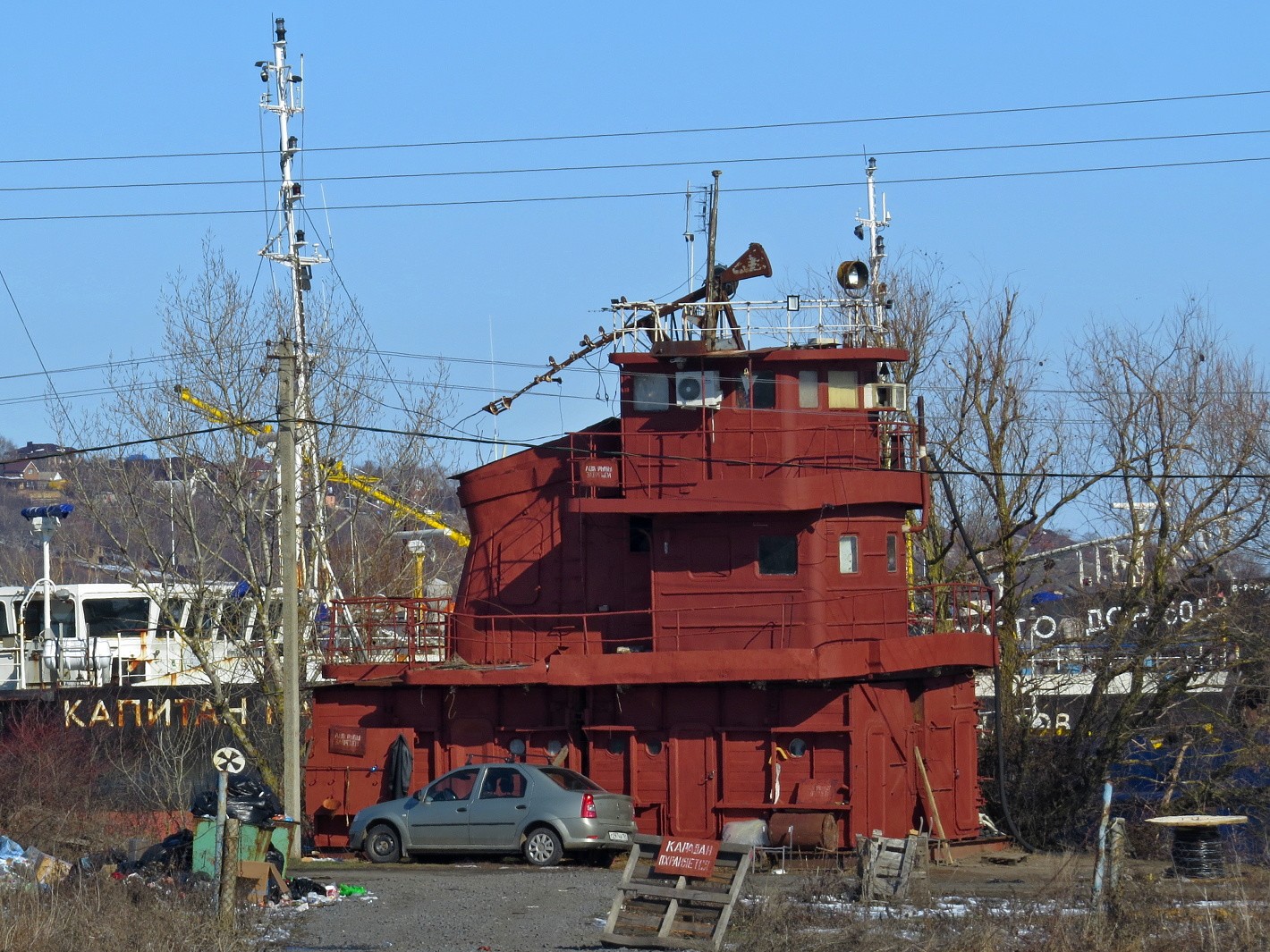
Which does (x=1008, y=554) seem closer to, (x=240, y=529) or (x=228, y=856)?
(x=240, y=529)

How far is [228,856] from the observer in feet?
53.8

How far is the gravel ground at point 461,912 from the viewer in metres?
16.7

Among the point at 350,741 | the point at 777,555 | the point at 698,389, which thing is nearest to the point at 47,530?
the point at 350,741

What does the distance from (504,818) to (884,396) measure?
32.0 feet

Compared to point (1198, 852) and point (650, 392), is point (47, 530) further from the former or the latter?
point (1198, 852)

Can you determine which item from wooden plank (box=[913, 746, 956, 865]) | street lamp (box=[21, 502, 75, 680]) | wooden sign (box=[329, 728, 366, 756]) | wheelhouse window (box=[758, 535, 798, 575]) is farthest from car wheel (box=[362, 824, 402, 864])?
street lamp (box=[21, 502, 75, 680])

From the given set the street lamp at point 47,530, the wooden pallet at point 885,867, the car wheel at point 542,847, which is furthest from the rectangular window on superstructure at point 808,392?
the street lamp at point 47,530

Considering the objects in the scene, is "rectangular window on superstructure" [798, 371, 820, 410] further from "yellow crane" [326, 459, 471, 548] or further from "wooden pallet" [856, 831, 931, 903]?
"yellow crane" [326, 459, 471, 548]

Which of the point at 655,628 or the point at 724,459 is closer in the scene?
the point at 724,459

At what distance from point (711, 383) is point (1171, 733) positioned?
1535 centimetres

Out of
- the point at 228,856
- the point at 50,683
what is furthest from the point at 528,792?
the point at 50,683

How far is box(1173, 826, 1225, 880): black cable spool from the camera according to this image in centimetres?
2077

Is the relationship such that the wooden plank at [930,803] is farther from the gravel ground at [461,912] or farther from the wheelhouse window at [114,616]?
the wheelhouse window at [114,616]

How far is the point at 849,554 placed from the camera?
27188 millimetres
